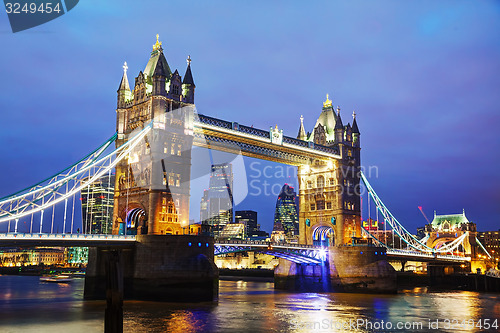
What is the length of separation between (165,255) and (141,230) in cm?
658

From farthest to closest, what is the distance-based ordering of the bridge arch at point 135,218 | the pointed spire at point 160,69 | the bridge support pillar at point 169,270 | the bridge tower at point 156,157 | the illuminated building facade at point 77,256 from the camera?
the illuminated building facade at point 77,256 → the bridge arch at point 135,218 → the pointed spire at point 160,69 → the bridge tower at point 156,157 → the bridge support pillar at point 169,270

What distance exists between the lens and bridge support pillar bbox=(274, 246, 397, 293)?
210 ft

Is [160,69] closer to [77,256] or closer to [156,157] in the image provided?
[156,157]

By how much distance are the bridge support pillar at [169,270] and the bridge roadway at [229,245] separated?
1650mm

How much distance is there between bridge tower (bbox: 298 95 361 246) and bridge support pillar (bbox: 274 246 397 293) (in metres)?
7.13

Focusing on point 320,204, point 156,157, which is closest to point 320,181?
point 320,204

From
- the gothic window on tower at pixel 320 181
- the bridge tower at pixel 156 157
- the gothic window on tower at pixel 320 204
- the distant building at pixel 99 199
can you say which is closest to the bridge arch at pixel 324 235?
the gothic window on tower at pixel 320 204

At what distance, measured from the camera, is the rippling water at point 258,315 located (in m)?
34.4

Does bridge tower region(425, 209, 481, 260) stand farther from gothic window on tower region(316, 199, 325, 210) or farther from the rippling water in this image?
the rippling water

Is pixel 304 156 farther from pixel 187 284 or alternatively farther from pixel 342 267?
pixel 187 284

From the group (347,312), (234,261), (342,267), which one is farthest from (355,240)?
(234,261)

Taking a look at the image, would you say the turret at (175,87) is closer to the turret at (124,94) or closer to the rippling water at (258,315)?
the turret at (124,94)

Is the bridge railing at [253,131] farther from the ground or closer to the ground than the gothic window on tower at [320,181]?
farther from the ground

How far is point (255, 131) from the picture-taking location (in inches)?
2500
